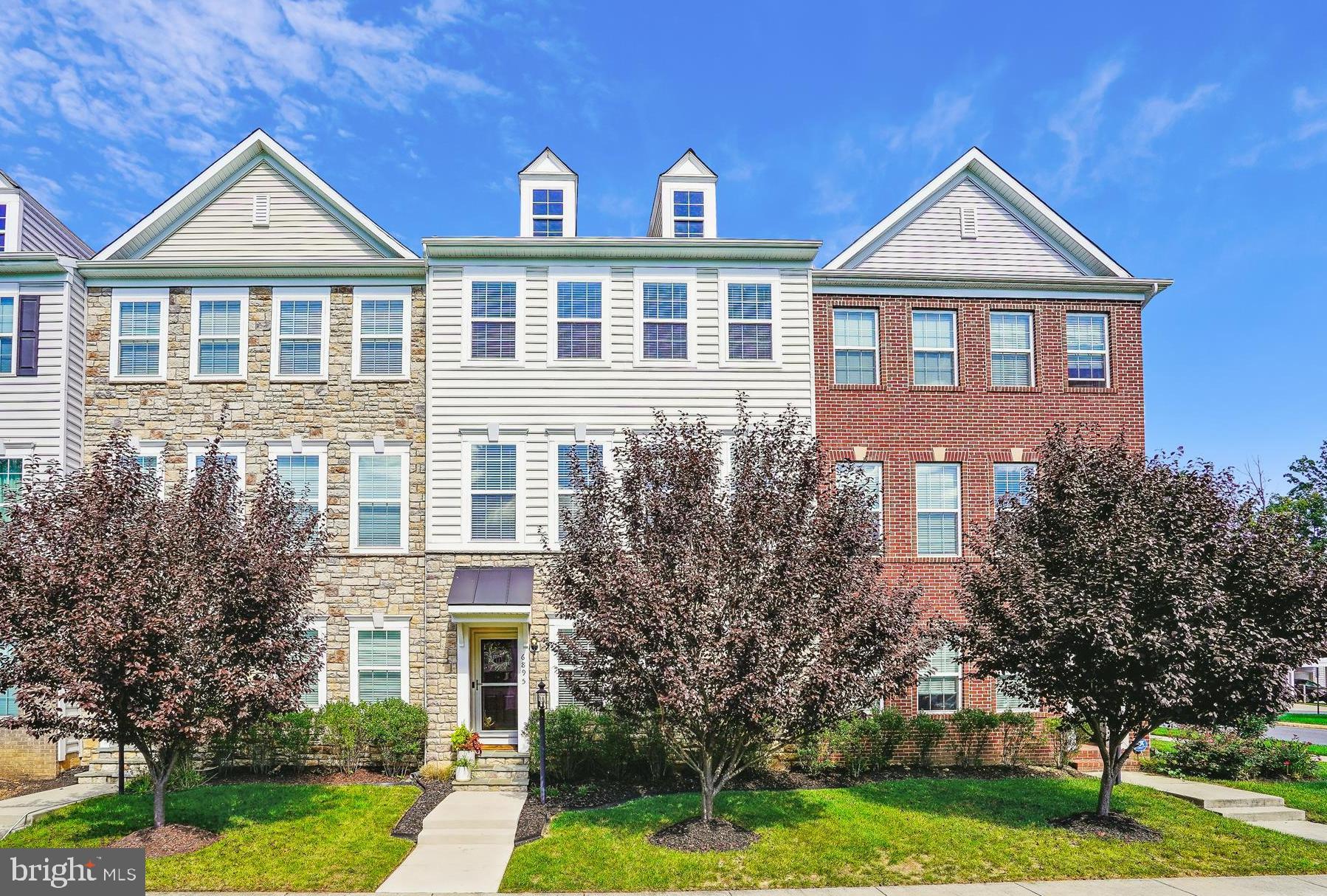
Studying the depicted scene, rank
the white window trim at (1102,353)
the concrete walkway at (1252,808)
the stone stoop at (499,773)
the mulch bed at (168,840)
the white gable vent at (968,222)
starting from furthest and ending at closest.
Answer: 1. the white gable vent at (968,222)
2. the white window trim at (1102,353)
3. the stone stoop at (499,773)
4. the concrete walkway at (1252,808)
5. the mulch bed at (168,840)

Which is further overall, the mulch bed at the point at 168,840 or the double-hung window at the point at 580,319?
the double-hung window at the point at 580,319

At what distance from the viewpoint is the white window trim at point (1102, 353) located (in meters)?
18.3

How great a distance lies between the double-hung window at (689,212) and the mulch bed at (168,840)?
41.8 ft

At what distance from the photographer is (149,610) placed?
10898mm

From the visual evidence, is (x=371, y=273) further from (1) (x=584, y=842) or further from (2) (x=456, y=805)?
(1) (x=584, y=842)

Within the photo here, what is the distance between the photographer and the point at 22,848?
1105 cm

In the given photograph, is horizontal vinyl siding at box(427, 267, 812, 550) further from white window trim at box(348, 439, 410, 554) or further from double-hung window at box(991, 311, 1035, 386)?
double-hung window at box(991, 311, 1035, 386)

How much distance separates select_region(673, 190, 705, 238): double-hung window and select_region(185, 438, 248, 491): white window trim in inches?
359

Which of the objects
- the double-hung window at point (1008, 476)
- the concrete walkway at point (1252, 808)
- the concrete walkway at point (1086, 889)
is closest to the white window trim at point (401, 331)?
the concrete walkway at point (1086, 889)

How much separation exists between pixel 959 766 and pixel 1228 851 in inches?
210

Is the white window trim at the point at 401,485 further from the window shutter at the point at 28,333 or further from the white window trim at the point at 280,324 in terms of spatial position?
the window shutter at the point at 28,333

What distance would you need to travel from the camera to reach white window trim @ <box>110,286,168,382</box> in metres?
17.3

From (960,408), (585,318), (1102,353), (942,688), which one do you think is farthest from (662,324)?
(1102,353)

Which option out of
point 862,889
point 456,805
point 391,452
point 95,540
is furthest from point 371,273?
point 862,889
